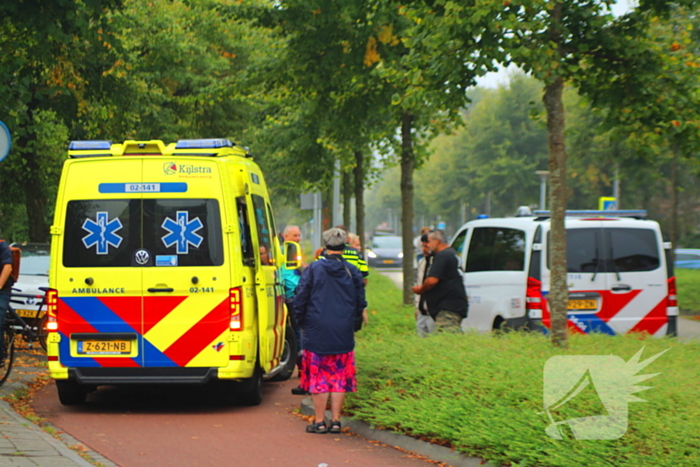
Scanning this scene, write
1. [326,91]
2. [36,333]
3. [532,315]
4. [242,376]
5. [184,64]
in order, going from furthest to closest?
[184,64] < [326,91] < [36,333] < [532,315] < [242,376]

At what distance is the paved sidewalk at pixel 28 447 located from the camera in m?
6.34

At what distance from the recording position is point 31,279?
604 inches

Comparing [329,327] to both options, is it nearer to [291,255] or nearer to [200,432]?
[200,432]

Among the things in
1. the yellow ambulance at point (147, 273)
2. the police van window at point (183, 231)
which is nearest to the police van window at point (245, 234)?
the yellow ambulance at point (147, 273)

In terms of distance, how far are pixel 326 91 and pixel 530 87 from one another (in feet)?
143

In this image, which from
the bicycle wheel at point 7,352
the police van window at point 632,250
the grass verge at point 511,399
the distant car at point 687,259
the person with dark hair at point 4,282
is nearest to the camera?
the grass verge at point 511,399

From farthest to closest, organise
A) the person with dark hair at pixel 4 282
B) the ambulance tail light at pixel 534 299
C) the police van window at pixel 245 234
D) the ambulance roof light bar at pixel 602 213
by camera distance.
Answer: the ambulance roof light bar at pixel 602 213
the ambulance tail light at pixel 534 299
the person with dark hair at pixel 4 282
the police van window at pixel 245 234

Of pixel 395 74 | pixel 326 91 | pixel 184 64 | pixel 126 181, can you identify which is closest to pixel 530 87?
pixel 184 64

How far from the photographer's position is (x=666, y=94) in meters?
10.3

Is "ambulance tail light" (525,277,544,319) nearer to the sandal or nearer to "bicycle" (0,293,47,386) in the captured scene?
the sandal

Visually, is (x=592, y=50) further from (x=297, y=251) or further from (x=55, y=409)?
(x=55, y=409)

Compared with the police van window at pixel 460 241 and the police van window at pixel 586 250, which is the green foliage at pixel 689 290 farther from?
the police van window at pixel 586 250

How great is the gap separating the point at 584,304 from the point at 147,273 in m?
5.46

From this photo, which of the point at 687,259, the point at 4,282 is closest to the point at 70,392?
the point at 4,282
